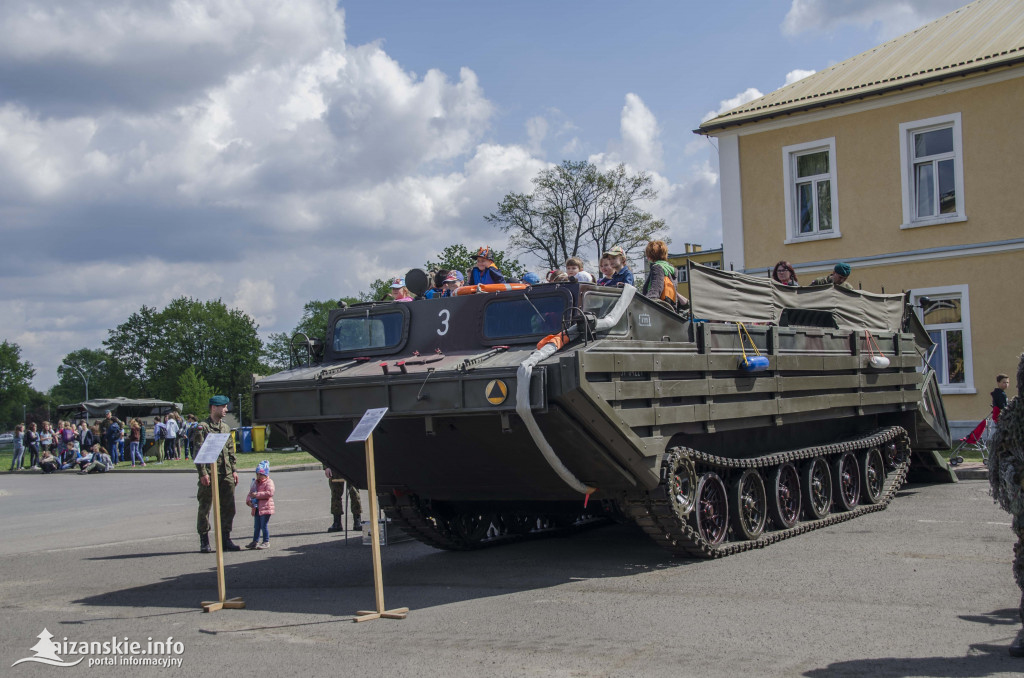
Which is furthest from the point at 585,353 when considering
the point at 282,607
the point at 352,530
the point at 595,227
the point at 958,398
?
the point at 595,227

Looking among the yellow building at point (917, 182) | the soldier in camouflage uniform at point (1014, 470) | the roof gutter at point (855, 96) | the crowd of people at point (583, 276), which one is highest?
the roof gutter at point (855, 96)

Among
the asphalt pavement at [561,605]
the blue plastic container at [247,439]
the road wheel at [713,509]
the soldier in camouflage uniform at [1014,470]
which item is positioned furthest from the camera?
the blue plastic container at [247,439]

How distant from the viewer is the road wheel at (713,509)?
9.30m

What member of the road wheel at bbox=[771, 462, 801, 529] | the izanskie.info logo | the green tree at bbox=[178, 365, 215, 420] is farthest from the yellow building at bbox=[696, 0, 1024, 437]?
the green tree at bbox=[178, 365, 215, 420]

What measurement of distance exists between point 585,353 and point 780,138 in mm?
15313

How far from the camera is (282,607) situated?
7961 mm

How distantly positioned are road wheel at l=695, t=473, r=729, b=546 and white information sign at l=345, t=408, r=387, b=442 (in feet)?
9.81

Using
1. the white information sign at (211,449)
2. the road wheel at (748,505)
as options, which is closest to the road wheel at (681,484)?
the road wheel at (748,505)

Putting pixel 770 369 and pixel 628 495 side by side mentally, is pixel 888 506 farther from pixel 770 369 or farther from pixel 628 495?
pixel 628 495

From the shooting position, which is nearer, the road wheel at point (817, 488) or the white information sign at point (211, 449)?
the white information sign at point (211, 449)

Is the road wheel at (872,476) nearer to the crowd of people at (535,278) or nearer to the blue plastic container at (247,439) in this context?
the crowd of people at (535,278)

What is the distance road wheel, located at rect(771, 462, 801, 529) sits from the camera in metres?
10.3

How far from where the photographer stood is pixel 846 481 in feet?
39.5

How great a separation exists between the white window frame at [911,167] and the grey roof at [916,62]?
2.56 feet
